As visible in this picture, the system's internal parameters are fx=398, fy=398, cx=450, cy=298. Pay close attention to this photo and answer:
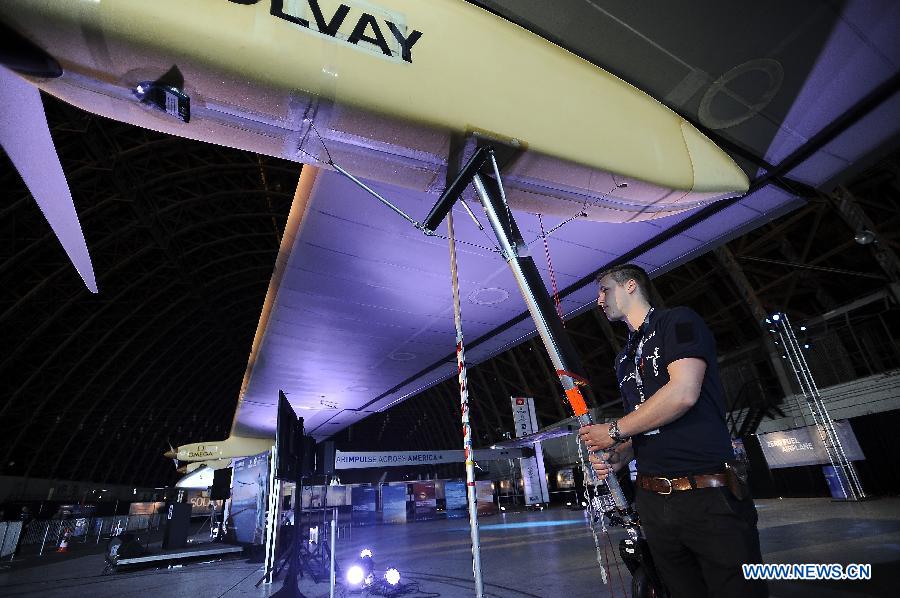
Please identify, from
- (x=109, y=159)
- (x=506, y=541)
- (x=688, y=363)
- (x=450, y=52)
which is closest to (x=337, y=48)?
(x=450, y=52)

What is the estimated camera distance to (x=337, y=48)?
77.4 inches

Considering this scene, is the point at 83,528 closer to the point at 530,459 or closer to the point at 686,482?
the point at 530,459

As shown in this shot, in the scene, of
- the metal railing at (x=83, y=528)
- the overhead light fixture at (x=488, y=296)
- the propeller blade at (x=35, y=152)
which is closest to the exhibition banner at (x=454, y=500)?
the metal railing at (x=83, y=528)

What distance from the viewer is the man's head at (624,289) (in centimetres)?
219

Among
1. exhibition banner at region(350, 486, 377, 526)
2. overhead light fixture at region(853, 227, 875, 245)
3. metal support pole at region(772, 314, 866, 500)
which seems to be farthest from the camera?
exhibition banner at region(350, 486, 377, 526)

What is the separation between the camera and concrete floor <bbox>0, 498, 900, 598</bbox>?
3758 mm

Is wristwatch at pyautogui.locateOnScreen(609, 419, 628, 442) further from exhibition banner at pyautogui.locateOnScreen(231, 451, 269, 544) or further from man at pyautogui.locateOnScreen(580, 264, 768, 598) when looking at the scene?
exhibition banner at pyautogui.locateOnScreen(231, 451, 269, 544)

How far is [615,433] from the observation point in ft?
5.85

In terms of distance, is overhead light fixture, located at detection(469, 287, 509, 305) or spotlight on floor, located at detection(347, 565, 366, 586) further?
overhead light fixture, located at detection(469, 287, 509, 305)

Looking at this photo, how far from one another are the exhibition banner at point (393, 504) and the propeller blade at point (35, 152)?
1858 cm

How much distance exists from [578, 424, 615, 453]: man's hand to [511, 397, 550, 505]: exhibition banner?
702 inches

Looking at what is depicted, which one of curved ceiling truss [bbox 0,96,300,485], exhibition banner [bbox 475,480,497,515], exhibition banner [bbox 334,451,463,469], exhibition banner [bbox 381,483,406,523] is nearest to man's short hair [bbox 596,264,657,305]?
exhibition banner [bbox 334,451,463,469]

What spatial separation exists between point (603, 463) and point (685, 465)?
393 millimetres

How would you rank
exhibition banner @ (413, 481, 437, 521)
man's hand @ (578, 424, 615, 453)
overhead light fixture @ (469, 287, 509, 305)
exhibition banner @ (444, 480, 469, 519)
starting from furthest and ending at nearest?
exhibition banner @ (413, 481, 437, 521)
exhibition banner @ (444, 480, 469, 519)
overhead light fixture @ (469, 287, 509, 305)
man's hand @ (578, 424, 615, 453)
